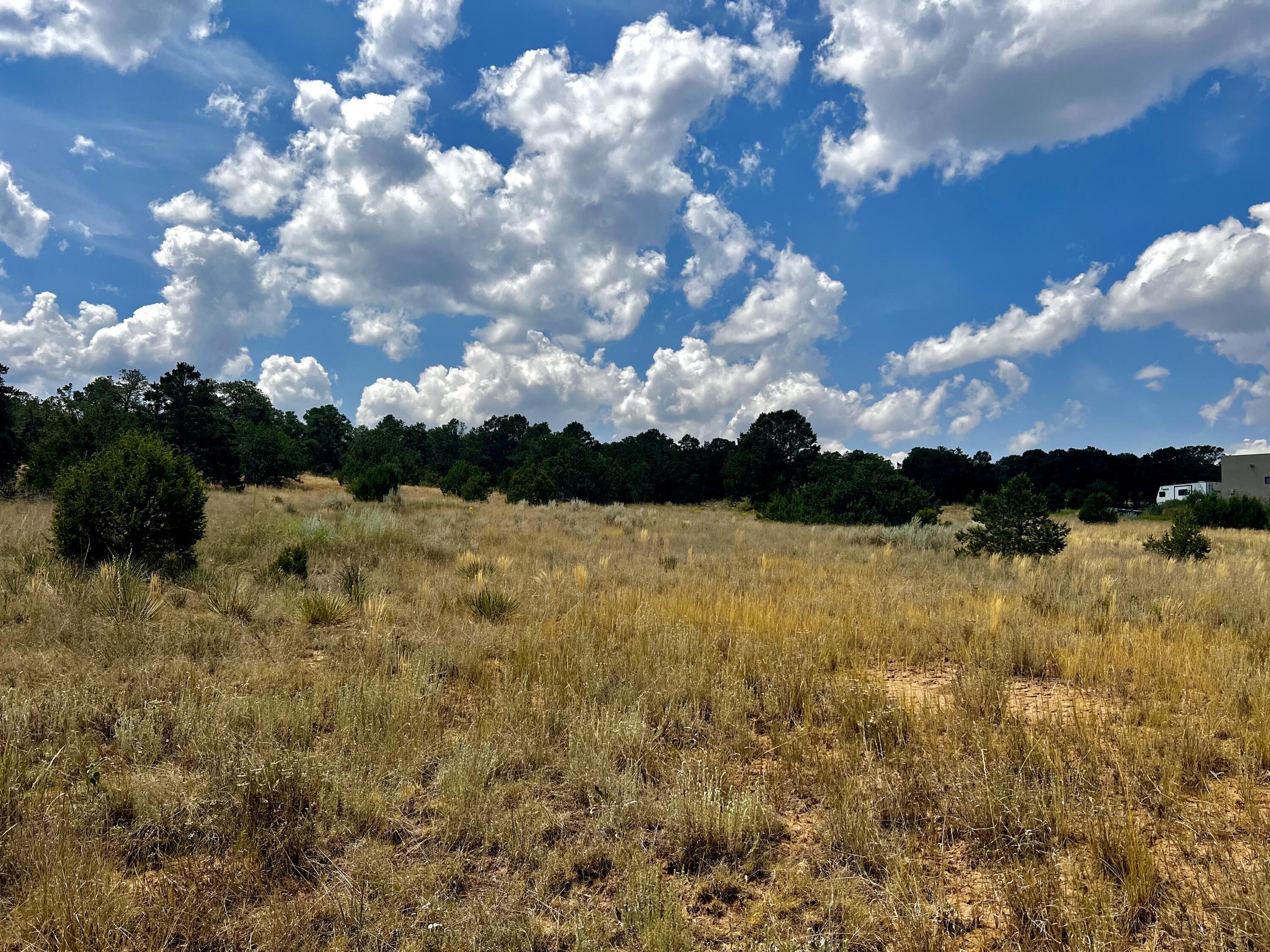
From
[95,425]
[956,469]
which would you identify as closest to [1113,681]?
[95,425]

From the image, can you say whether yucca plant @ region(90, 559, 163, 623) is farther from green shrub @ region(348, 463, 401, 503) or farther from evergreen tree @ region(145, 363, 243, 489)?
evergreen tree @ region(145, 363, 243, 489)

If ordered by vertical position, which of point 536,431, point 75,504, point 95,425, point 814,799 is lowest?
point 814,799

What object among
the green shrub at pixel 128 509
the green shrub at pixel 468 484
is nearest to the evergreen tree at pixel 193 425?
the green shrub at pixel 468 484

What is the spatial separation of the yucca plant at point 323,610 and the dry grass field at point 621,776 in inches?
1.7

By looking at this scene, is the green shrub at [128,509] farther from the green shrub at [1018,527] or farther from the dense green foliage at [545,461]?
the green shrub at [1018,527]

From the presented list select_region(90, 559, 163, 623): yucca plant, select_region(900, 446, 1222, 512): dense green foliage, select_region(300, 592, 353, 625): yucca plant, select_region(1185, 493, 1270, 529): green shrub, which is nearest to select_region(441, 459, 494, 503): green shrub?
select_region(90, 559, 163, 623): yucca plant

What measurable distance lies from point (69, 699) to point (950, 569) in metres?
13.3

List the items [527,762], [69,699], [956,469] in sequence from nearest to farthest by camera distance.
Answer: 1. [527,762]
2. [69,699]
3. [956,469]

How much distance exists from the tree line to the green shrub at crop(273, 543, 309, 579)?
4409 millimetres

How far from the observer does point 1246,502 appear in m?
30.9

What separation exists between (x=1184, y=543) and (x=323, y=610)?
65.3 feet

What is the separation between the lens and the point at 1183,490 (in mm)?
63094

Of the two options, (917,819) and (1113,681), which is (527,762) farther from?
(1113,681)

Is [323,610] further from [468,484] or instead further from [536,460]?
[536,460]
